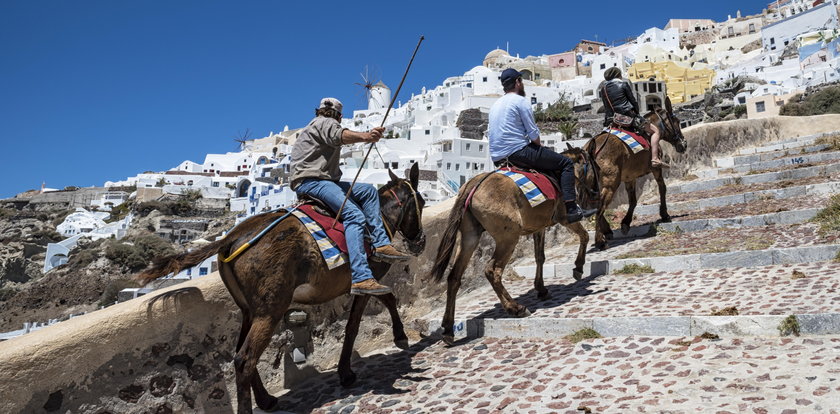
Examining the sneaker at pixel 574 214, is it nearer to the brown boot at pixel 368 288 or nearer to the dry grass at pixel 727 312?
the dry grass at pixel 727 312

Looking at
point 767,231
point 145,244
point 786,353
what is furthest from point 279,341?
point 145,244

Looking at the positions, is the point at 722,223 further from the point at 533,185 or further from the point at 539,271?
the point at 533,185

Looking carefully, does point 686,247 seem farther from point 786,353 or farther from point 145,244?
point 145,244

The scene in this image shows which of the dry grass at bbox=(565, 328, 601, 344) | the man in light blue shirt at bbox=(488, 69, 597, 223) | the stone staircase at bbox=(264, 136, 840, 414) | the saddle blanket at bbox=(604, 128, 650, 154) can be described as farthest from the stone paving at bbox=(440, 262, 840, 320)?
the saddle blanket at bbox=(604, 128, 650, 154)

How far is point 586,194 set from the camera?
716 centimetres

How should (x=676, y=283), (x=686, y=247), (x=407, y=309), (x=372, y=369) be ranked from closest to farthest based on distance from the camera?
(x=372, y=369), (x=676, y=283), (x=407, y=309), (x=686, y=247)

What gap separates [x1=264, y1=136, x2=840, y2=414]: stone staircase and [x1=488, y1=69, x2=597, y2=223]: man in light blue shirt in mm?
1159

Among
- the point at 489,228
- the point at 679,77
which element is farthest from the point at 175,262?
the point at 679,77

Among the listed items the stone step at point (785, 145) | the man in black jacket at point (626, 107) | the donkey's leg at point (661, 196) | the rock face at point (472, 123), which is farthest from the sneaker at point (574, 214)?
the rock face at point (472, 123)

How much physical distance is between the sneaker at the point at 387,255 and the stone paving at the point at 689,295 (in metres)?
1.85

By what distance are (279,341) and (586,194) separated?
4202 mm

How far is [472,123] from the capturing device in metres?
Result: 71.1

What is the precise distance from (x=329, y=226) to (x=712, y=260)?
15.3ft

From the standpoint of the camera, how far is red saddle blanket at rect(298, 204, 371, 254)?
4596mm
